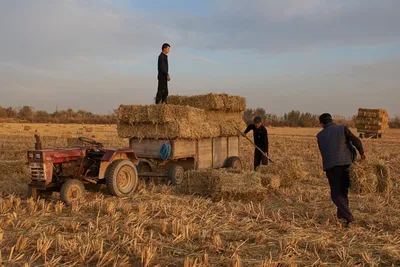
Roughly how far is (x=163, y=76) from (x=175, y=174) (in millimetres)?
3121

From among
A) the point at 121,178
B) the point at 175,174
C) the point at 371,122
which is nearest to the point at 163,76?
the point at 175,174

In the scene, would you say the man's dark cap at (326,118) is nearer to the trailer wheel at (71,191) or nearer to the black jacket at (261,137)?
the black jacket at (261,137)

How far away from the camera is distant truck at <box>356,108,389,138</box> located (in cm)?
3328

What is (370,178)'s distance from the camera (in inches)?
350

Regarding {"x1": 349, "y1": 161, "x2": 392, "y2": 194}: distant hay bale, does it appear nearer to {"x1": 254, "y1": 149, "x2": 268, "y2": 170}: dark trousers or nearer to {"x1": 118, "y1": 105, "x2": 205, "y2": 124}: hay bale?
{"x1": 254, "y1": 149, "x2": 268, "y2": 170}: dark trousers

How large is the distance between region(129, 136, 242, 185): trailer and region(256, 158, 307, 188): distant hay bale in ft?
5.75

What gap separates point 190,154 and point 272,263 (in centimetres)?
633

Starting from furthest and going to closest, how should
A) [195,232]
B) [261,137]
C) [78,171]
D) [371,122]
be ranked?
[371,122] → [261,137] → [78,171] → [195,232]

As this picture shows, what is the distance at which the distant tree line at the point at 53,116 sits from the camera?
2214 inches

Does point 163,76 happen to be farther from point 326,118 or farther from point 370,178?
point 370,178

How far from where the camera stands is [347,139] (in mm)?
6957

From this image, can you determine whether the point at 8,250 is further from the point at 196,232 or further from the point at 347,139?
the point at 347,139

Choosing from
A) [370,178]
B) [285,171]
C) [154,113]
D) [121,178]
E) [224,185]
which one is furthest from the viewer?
[285,171]

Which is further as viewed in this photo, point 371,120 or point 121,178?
point 371,120
